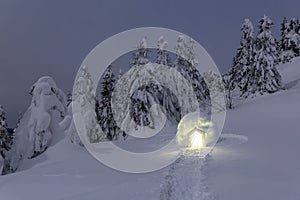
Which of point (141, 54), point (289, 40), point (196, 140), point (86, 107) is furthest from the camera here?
point (289, 40)

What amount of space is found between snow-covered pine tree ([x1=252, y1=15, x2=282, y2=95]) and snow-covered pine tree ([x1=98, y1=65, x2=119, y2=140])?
18.5 metres

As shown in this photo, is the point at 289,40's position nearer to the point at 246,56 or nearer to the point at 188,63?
the point at 246,56

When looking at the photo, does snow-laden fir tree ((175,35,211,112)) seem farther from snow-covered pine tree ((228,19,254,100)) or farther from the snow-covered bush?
the snow-covered bush

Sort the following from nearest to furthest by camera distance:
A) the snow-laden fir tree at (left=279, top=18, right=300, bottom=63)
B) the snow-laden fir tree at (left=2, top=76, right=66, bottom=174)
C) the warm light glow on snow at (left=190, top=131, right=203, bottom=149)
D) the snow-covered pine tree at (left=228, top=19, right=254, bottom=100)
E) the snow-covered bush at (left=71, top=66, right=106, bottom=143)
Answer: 1. the warm light glow on snow at (left=190, top=131, right=203, bottom=149)
2. the snow-covered bush at (left=71, top=66, right=106, bottom=143)
3. the snow-laden fir tree at (left=2, top=76, right=66, bottom=174)
4. the snow-covered pine tree at (left=228, top=19, right=254, bottom=100)
5. the snow-laden fir tree at (left=279, top=18, right=300, bottom=63)

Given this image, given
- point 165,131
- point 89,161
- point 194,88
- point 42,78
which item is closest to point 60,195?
point 89,161

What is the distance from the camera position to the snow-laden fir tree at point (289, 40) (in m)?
56.7

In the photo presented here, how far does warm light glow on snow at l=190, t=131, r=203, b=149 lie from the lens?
20470mm


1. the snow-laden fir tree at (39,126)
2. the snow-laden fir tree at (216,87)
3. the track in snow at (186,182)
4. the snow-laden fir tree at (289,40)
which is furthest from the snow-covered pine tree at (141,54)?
the snow-laden fir tree at (289,40)

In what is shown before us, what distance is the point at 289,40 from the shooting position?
57.3 metres

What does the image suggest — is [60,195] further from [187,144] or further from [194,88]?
[194,88]

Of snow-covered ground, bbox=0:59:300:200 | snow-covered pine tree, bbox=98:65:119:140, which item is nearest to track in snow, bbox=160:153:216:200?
snow-covered ground, bbox=0:59:300:200

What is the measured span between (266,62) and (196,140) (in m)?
23.4

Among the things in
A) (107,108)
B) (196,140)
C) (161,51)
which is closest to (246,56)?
(161,51)

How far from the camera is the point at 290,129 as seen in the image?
61.4 feet
